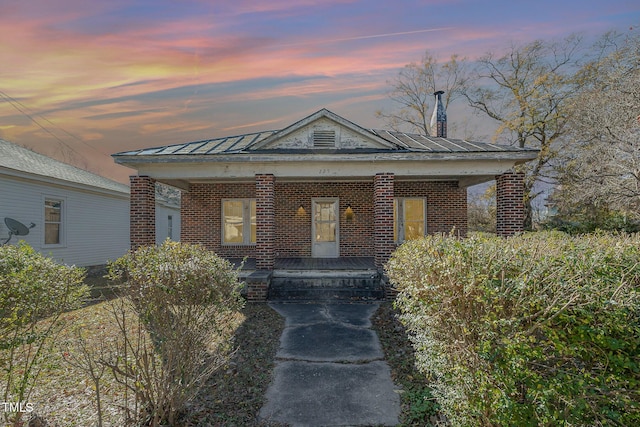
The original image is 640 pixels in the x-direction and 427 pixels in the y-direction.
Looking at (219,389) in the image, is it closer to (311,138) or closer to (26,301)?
(26,301)

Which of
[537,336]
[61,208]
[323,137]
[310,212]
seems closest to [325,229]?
[310,212]

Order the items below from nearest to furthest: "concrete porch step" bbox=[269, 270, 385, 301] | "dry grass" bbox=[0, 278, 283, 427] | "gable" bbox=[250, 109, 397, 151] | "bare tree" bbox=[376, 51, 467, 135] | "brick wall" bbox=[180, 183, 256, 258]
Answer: "dry grass" bbox=[0, 278, 283, 427] < "concrete porch step" bbox=[269, 270, 385, 301] < "gable" bbox=[250, 109, 397, 151] < "brick wall" bbox=[180, 183, 256, 258] < "bare tree" bbox=[376, 51, 467, 135]

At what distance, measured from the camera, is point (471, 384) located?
2.54 m

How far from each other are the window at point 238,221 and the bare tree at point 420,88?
16.7 metres

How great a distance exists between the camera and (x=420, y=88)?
24.7m

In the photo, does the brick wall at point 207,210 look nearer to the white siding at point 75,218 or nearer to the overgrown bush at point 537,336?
the white siding at point 75,218

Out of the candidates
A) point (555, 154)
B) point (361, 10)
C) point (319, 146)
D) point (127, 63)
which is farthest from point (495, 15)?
point (555, 154)

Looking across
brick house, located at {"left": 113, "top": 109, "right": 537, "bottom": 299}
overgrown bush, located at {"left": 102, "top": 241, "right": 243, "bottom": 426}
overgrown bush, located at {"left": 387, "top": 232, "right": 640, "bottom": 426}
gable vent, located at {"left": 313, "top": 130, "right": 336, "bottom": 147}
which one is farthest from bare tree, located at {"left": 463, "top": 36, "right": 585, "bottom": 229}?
overgrown bush, located at {"left": 102, "top": 241, "right": 243, "bottom": 426}

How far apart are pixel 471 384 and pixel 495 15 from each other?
801cm

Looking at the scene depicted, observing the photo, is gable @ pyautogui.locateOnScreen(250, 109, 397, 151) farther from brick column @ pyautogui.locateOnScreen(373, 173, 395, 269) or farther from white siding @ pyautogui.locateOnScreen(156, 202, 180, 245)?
white siding @ pyautogui.locateOnScreen(156, 202, 180, 245)

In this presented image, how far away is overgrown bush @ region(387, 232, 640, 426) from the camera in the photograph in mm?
2146

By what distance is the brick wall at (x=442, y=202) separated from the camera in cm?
1178

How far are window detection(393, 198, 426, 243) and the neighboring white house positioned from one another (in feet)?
31.0

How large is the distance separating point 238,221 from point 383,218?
5828 millimetres
